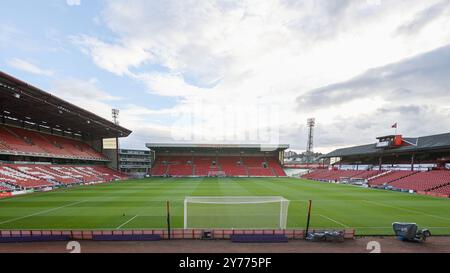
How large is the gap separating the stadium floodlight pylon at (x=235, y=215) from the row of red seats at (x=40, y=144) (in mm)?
34605

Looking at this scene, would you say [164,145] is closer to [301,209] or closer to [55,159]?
[55,159]

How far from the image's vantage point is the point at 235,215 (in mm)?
18766

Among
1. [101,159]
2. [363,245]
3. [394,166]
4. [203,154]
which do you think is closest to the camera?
[363,245]

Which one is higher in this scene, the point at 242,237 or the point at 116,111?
the point at 116,111

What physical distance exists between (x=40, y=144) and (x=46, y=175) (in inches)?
367

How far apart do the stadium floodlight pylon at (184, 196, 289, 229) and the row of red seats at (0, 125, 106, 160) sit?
114ft

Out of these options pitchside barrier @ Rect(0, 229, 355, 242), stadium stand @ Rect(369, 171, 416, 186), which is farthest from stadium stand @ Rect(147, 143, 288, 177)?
pitchside barrier @ Rect(0, 229, 355, 242)

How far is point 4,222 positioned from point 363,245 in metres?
24.1

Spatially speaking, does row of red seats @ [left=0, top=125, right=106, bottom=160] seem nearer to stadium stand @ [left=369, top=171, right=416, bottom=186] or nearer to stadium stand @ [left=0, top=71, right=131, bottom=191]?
stadium stand @ [left=0, top=71, right=131, bottom=191]

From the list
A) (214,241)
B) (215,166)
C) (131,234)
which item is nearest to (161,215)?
(131,234)

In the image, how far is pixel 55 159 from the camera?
4647 cm

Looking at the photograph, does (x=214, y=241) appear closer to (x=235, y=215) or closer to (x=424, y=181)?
(x=235, y=215)

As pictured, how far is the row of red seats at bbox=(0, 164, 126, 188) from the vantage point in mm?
Answer: 32406
